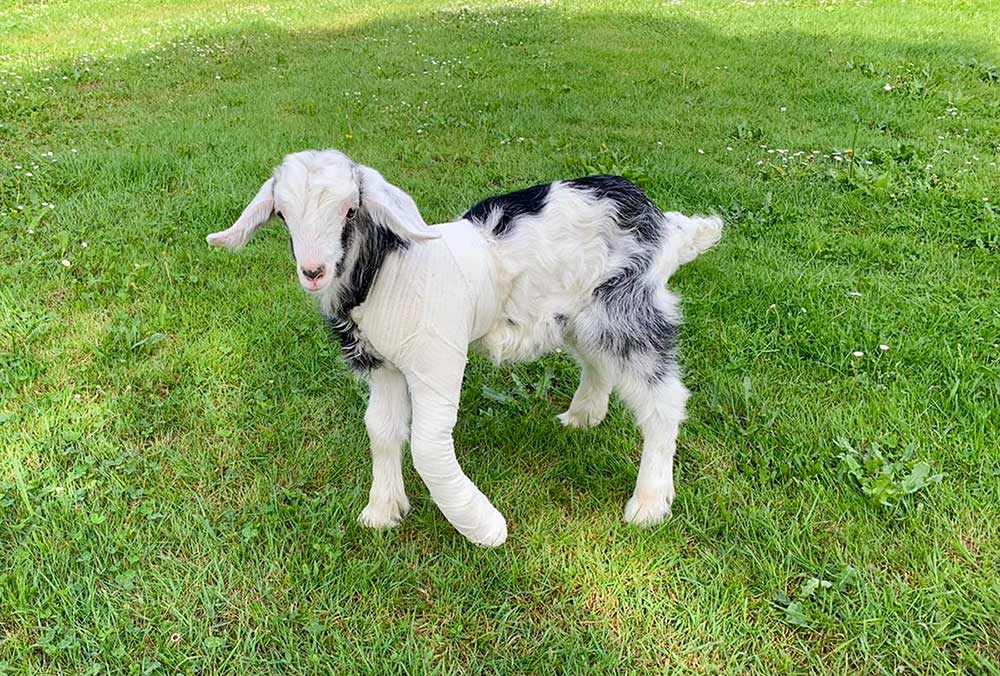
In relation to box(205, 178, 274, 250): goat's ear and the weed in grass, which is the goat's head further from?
the weed in grass

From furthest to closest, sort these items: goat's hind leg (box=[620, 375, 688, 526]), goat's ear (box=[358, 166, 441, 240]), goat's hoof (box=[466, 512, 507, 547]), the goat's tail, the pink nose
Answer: the goat's tail < goat's hind leg (box=[620, 375, 688, 526]) < goat's hoof (box=[466, 512, 507, 547]) < goat's ear (box=[358, 166, 441, 240]) < the pink nose

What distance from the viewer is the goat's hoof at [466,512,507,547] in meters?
2.69

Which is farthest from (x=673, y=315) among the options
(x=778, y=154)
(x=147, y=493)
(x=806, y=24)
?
(x=806, y=24)

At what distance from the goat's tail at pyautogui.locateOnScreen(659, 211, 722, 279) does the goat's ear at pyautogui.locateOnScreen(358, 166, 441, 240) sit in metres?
1.27

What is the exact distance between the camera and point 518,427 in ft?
11.5

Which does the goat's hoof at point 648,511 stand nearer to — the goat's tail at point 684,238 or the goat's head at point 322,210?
the goat's tail at point 684,238

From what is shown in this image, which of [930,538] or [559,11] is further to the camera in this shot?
[559,11]

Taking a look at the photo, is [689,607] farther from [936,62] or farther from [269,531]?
[936,62]

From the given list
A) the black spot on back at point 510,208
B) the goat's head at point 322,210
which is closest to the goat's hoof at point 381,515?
the goat's head at point 322,210

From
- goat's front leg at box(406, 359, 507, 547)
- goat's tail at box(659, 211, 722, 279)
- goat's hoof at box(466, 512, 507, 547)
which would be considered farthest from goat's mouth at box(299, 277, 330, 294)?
goat's tail at box(659, 211, 722, 279)

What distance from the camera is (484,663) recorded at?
2389 mm

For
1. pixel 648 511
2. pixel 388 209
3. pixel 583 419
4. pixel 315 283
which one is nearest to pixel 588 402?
pixel 583 419

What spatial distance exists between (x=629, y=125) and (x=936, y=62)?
15.5 feet

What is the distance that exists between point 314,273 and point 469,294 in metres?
0.65
